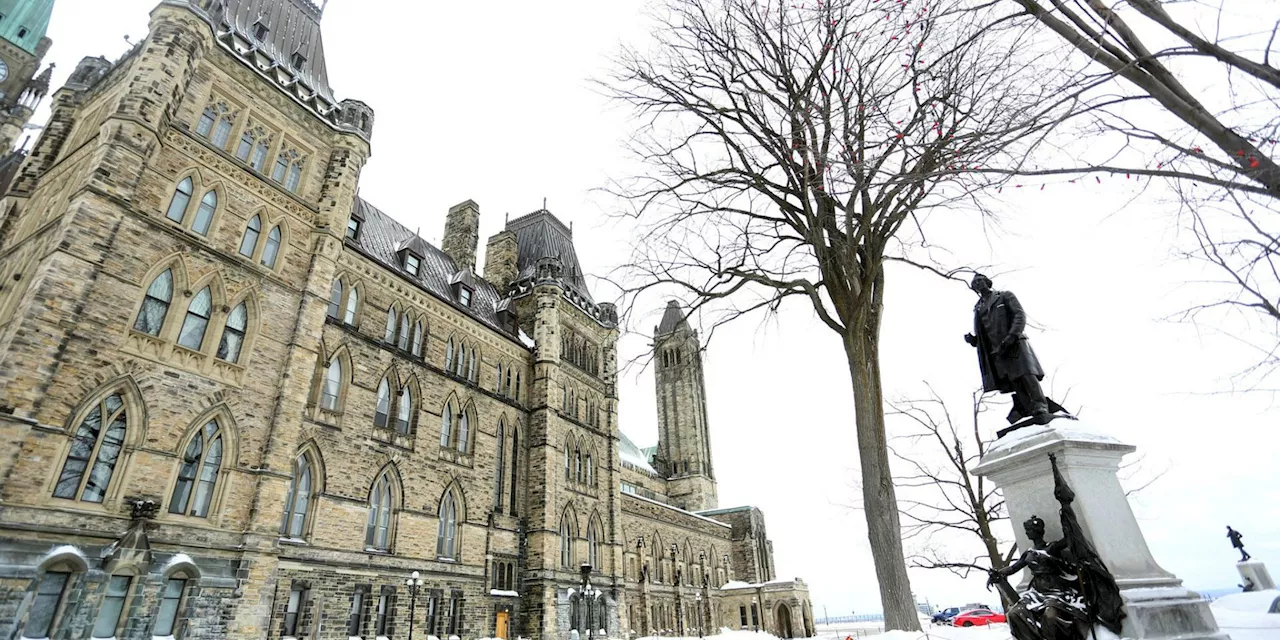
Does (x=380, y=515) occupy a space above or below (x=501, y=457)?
below

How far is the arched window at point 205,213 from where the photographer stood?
14.8 meters

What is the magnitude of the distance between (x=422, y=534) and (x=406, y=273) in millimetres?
9639

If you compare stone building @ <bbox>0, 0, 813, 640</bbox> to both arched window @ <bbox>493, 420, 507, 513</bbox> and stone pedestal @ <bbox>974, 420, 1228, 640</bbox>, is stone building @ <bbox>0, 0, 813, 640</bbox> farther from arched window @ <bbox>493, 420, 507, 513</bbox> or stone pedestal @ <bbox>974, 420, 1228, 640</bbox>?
stone pedestal @ <bbox>974, 420, 1228, 640</bbox>

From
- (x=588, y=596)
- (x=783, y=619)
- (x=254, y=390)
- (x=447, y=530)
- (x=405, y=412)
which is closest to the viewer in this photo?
(x=254, y=390)

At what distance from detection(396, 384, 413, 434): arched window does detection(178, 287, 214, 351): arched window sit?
23.3 ft

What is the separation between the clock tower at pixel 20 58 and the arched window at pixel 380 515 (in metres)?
49.3

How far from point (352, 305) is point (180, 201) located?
6.24 m

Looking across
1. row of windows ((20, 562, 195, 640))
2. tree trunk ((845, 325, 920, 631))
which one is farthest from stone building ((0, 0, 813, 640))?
tree trunk ((845, 325, 920, 631))

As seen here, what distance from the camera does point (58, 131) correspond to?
1603 centimetres

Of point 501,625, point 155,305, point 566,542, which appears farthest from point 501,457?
point 155,305

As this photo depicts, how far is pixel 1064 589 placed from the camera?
4.76 meters

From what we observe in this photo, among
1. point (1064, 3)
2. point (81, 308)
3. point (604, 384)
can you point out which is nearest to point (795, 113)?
point (1064, 3)

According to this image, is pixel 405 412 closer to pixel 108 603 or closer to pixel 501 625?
pixel 501 625

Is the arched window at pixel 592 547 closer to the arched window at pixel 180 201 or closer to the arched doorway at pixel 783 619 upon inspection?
the arched window at pixel 180 201
